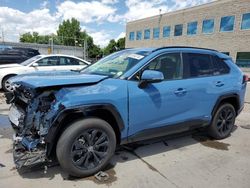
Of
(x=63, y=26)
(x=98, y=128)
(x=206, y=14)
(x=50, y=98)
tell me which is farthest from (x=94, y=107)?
(x=63, y=26)

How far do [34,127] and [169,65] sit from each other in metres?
2.29

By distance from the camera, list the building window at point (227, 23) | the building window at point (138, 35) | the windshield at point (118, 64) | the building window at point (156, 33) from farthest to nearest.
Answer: the building window at point (138, 35) → the building window at point (156, 33) → the building window at point (227, 23) → the windshield at point (118, 64)

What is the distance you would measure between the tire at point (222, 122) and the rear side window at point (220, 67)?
662 millimetres

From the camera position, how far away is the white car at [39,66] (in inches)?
353

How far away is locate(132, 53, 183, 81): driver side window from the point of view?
3.80 meters

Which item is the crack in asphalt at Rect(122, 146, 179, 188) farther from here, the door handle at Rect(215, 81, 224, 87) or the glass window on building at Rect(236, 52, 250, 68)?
the glass window on building at Rect(236, 52, 250, 68)

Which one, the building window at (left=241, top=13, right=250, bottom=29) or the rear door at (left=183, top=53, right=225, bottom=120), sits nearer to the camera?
the rear door at (left=183, top=53, right=225, bottom=120)

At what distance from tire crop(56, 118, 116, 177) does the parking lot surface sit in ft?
0.59

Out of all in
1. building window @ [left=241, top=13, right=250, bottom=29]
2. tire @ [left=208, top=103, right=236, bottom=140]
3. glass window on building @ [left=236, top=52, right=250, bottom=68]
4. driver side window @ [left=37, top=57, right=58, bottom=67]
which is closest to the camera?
tire @ [left=208, top=103, right=236, bottom=140]

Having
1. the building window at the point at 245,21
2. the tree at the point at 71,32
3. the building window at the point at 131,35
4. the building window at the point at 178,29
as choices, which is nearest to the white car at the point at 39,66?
the building window at the point at 245,21

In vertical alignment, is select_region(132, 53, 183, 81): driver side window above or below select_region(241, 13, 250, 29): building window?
below

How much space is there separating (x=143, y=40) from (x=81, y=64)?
3054cm

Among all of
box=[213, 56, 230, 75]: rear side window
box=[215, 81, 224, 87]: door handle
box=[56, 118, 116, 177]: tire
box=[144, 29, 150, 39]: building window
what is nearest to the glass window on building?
box=[144, 29, 150, 39]: building window

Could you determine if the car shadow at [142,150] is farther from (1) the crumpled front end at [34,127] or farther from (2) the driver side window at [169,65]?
(2) the driver side window at [169,65]
